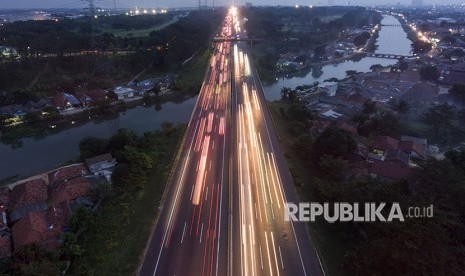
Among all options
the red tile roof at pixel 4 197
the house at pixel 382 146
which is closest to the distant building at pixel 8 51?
the red tile roof at pixel 4 197

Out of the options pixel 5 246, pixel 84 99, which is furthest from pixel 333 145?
pixel 84 99

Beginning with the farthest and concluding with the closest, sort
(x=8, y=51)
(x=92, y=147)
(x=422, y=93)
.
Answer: (x=8, y=51) → (x=422, y=93) → (x=92, y=147)

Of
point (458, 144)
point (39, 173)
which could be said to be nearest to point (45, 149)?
point (39, 173)

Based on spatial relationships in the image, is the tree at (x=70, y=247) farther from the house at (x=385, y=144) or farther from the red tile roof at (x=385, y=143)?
the red tile roof at (x=385, y=143)

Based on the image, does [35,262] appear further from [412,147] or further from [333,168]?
[412,147]

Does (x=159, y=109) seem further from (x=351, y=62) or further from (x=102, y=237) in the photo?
(x=351, y=62)

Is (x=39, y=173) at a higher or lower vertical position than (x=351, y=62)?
lower
